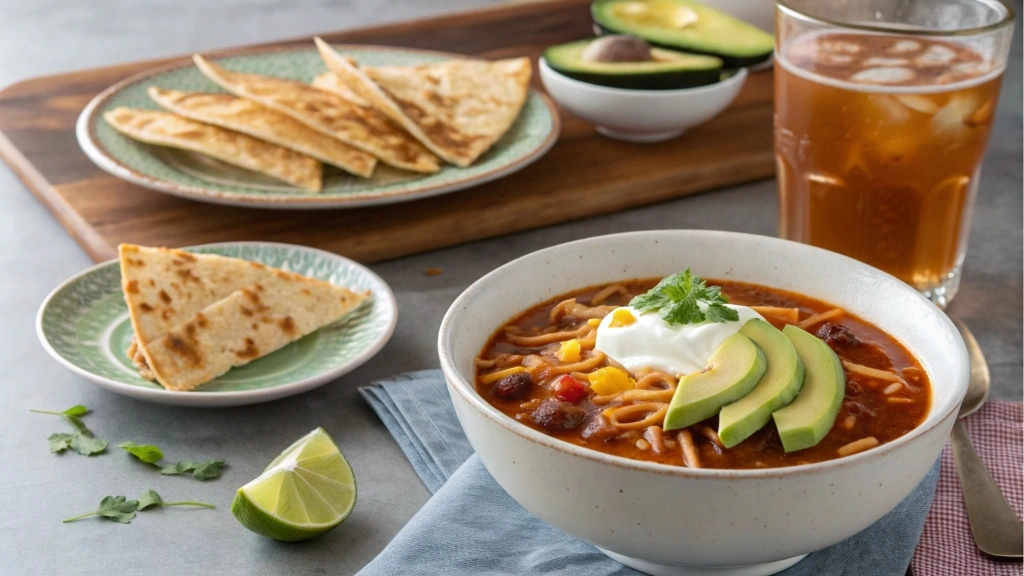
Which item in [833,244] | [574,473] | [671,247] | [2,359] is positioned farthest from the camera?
[833,244]

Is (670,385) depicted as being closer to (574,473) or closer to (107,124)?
(574,473)

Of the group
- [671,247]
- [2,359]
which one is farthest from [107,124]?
[671,247]

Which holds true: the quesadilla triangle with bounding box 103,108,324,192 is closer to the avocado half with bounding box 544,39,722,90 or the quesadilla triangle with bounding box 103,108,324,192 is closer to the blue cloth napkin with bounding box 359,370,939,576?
the avocado half with bounding box 544,39,722,90

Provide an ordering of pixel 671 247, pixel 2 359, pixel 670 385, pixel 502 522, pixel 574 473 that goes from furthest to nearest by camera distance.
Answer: pixel 2 359 < pixel 671 247 < pixel 502 522 < pixel 670 385 < pixel 574 473

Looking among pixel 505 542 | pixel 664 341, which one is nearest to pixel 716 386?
pixel 664 341

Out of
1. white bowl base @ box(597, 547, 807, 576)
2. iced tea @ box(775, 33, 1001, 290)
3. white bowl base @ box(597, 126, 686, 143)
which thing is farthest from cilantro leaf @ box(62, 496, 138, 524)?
white bowl base @ box(597, 126, 686, 143)

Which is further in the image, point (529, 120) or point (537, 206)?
point (529, 120)

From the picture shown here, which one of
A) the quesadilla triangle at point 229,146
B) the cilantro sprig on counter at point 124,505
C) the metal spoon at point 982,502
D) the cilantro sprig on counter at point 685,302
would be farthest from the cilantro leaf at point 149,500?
the metal spoon at point 982,502
